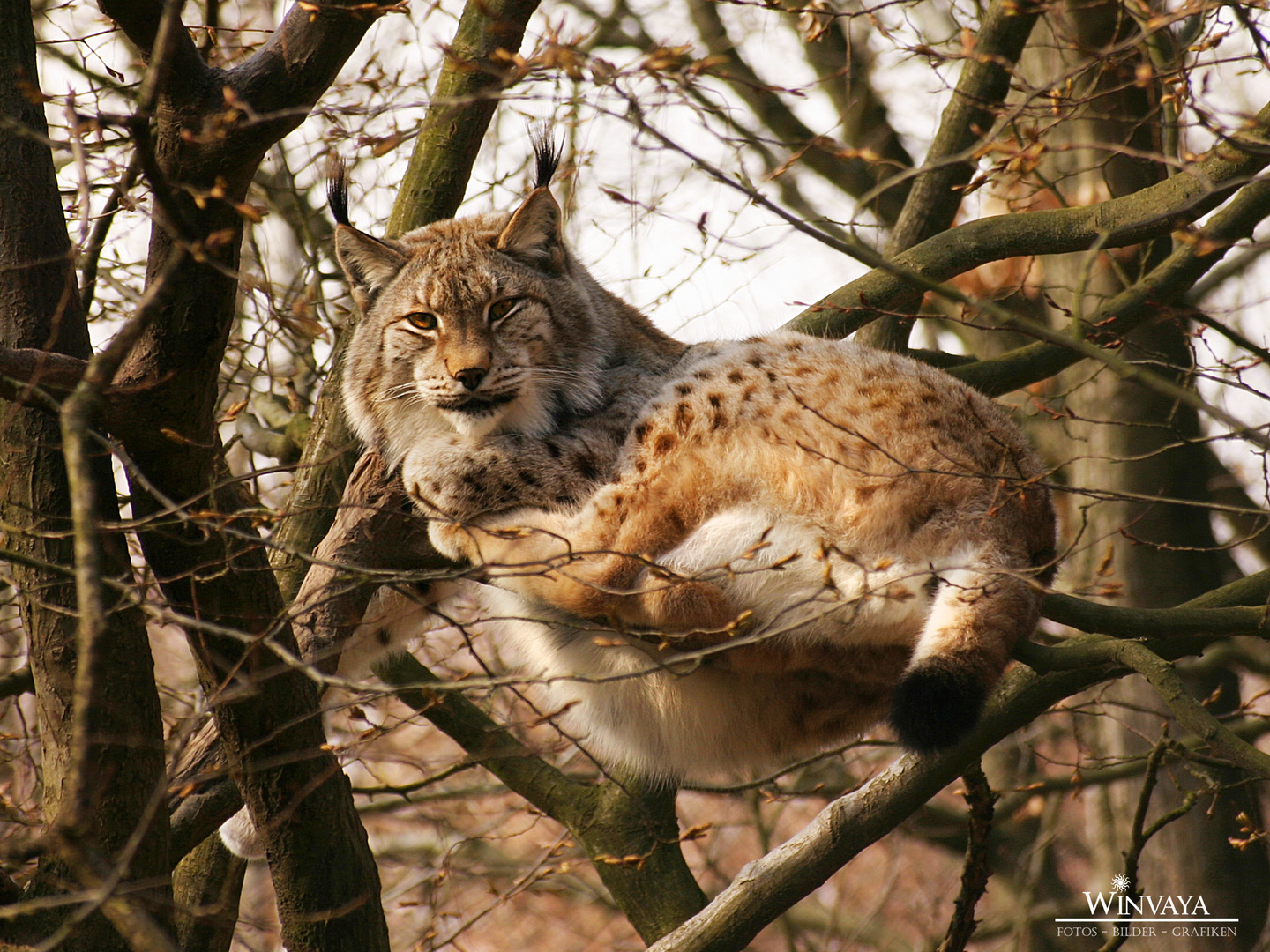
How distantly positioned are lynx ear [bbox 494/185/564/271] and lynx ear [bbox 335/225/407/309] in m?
0.43

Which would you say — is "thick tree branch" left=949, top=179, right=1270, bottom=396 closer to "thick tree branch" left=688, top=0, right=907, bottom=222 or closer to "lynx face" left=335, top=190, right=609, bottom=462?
"lynx face" left=335, top=190, right=609, bottom=462

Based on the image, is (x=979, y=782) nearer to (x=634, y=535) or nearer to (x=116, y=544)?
(x=634, y=535)

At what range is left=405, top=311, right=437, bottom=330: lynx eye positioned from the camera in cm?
445

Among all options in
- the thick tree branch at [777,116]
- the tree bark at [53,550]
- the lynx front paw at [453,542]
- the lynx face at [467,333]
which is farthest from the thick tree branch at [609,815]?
the thick tree branch at [777,116]

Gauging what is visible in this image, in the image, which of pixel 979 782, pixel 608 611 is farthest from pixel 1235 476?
pixel 608 611

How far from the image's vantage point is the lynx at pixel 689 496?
3.64 metres

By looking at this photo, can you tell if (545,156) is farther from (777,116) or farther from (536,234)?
(777,116)

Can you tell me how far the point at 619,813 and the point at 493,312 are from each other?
2533 millimetres

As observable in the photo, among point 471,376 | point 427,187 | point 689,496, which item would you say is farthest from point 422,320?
point 689,496

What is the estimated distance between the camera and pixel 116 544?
3.73 m

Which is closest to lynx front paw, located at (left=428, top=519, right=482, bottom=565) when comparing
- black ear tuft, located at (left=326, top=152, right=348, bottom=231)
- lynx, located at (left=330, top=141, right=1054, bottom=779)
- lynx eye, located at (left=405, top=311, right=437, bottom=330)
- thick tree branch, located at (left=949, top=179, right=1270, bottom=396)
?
lynx, located at (left=330, top=141, right=1054, bottom=779)

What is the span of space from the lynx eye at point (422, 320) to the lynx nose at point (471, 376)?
1.06ft

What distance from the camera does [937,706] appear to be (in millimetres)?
3104

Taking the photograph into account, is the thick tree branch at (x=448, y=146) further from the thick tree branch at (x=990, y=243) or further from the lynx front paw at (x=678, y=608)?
the lynx front paw at (x=678, y=608)
